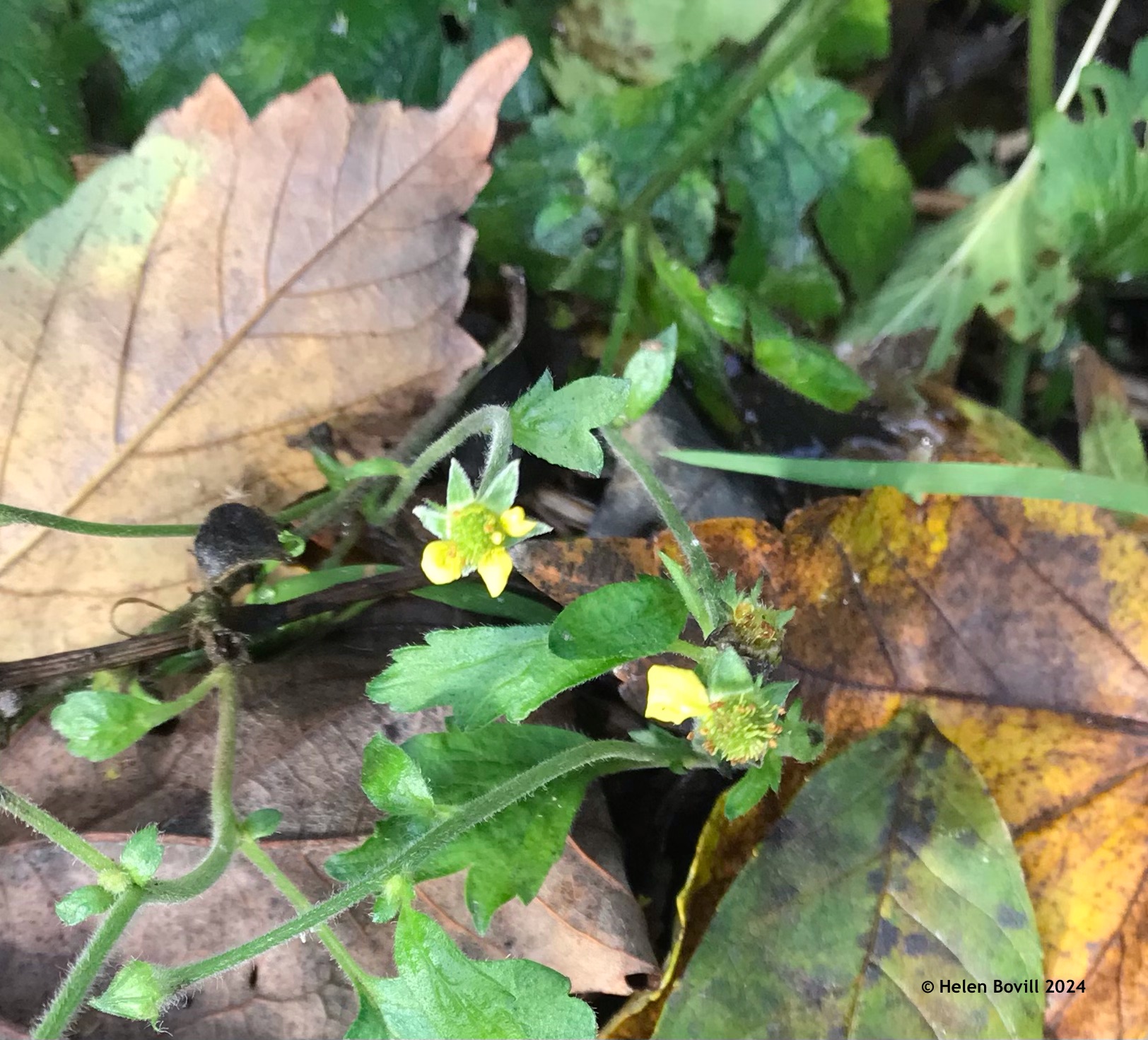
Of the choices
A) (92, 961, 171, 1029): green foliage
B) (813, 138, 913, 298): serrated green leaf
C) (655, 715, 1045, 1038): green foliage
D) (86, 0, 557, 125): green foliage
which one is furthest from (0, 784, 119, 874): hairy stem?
(813, 138, 913, 298): serrated green leaf

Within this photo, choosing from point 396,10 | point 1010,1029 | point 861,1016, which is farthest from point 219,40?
point 1010,1029

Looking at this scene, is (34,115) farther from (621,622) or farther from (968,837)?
(968,837)

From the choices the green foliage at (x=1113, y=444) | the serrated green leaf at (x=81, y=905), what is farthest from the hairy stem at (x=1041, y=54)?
the serrated green leaf at (x=81, y=905)

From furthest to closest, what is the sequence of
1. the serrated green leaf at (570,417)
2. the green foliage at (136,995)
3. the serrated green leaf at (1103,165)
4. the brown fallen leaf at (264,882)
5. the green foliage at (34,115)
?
the serrated green leaf at (1103,165), the green foliage at (34,115), the brown fallen leaf at (264,882), the serrated green leaf at (570,417), the green foliage at (136,995)

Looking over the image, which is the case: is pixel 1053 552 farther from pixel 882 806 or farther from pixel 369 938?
pixel 369 938

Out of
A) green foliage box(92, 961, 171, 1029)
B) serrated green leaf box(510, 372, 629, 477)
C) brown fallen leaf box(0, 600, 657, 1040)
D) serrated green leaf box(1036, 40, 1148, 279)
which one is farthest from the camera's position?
serrated green leaf box(1036, 40, 1148, 279)

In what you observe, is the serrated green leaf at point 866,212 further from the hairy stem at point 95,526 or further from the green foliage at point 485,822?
the hairy stem at point 95,526

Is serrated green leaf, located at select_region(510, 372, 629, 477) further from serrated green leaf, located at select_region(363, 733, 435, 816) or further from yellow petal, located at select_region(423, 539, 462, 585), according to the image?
serrated green leaf, located at select_region(363, 733, 435, 816)
